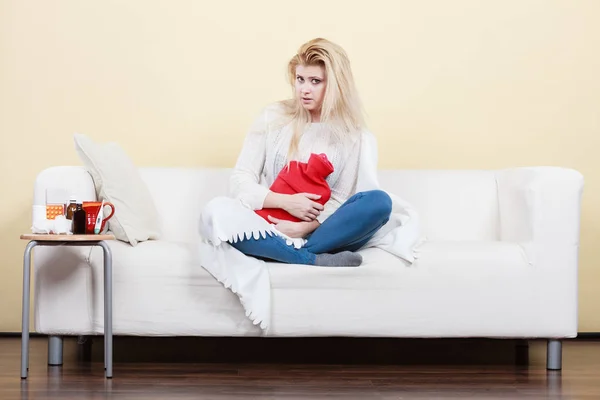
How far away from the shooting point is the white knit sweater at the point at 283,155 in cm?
337

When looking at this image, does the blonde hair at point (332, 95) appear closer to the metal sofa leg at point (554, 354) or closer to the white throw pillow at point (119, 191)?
the white throw pillow at point (119, 191)

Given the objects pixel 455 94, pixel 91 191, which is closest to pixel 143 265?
pixel 91 191

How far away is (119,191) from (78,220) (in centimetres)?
44

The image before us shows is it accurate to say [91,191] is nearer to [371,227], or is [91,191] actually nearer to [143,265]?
[143,265]

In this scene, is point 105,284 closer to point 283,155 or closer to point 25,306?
point 25,306

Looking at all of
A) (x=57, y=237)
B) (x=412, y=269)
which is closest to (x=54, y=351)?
(x=57, y=237)

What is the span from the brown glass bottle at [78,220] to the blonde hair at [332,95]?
88 centimetres

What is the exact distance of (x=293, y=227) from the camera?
312 cm

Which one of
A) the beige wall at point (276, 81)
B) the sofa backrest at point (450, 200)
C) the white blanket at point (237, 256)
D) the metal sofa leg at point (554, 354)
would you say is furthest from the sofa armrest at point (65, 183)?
the metal sofa leg at point (554, 354)

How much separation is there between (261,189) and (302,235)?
0.76 feet

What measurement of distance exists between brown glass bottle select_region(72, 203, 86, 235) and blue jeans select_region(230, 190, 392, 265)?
49 cm

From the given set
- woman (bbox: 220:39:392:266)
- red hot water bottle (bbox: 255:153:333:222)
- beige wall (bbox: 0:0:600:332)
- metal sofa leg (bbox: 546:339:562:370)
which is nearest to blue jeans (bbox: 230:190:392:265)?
woman (bbox: 220:39:392:266)

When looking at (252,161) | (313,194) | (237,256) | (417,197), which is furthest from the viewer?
(417,197)

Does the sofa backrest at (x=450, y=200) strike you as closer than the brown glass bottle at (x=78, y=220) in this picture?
No
